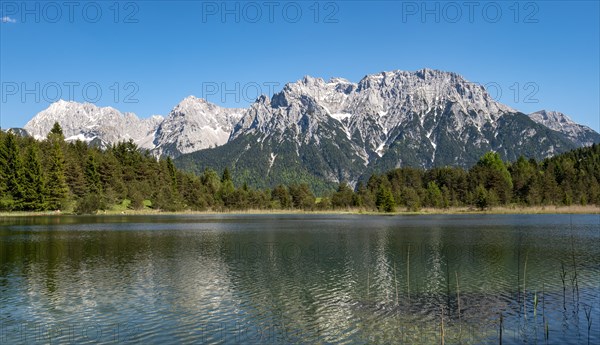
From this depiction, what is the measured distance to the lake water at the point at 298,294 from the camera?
25.9 metres

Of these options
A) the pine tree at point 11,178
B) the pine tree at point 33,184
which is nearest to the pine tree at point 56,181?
the pine tree at point 33,184

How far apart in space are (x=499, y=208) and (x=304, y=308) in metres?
187

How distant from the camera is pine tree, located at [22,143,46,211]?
504 ft

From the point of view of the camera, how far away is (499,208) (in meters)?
197

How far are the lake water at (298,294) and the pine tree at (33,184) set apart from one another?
10159 centimetres

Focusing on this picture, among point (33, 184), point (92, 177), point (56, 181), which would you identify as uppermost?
point (92, 177)

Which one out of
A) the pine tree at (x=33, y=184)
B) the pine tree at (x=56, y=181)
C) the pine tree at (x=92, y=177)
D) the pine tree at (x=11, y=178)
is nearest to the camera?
the pine tree at (x=11, y=178)

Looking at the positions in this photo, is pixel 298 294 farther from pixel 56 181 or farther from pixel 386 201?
pixel 386 201

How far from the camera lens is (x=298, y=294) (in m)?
36.1

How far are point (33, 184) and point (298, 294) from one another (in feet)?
488

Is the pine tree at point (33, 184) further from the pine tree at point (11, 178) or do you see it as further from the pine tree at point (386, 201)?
the pine tree at point (386, 201)

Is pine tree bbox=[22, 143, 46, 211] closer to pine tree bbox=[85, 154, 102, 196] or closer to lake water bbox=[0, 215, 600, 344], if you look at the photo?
pine tree bbox=[85, 154, 102, 196]

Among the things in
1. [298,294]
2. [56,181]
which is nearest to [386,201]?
[56,181]

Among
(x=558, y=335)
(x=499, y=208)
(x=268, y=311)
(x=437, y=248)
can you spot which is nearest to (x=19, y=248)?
(x=268, y=311)
